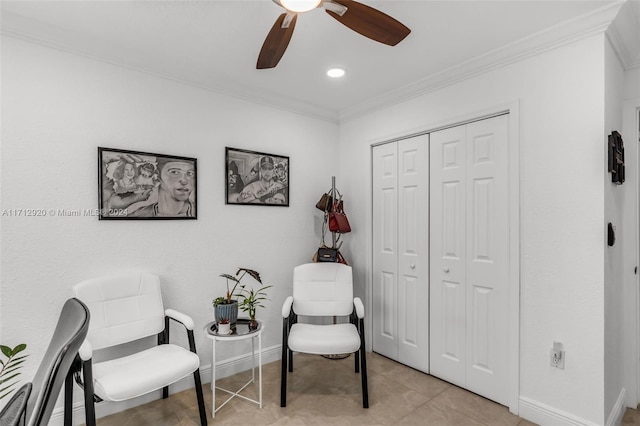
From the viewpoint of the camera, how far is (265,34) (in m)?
2.20

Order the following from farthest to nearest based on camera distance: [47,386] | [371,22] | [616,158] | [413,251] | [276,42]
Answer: [413,251]
[616,158]
[276,42]
[371,22]
[47,386]

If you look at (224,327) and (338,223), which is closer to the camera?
(224,327)

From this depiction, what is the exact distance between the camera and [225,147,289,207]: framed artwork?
2.98m

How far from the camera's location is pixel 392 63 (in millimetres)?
2594

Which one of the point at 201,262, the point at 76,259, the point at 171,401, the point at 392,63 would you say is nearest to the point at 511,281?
the point at 392,63

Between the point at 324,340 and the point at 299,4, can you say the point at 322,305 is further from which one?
the point at 299,4

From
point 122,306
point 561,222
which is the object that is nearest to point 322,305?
point 122,306

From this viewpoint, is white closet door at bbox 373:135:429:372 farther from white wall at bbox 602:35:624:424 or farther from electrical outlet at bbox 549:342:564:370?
white wall at bbox 602:35:624:424

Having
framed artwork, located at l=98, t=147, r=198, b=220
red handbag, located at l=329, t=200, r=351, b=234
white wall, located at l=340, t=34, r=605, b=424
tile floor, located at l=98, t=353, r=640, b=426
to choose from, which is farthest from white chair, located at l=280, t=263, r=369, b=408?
white wall, located at l=340, t=34, r=605, b=424

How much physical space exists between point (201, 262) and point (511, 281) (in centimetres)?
229

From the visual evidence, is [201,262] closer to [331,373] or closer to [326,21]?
[331,373]

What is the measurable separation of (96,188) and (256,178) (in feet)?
4.02

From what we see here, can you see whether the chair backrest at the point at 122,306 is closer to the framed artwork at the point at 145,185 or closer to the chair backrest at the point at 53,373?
the framed artwork at the point at 145,185

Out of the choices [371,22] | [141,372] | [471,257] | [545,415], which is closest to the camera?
[371,22]
